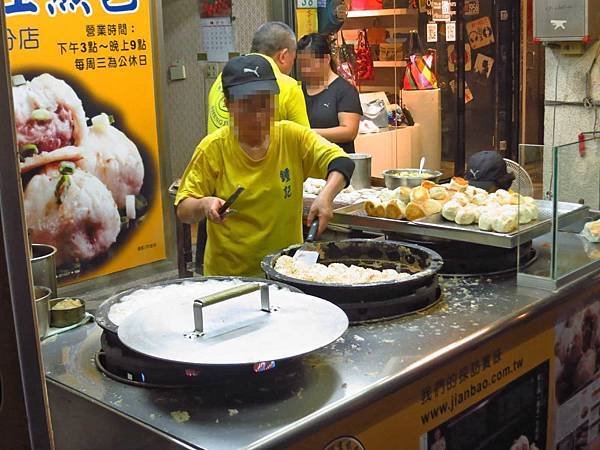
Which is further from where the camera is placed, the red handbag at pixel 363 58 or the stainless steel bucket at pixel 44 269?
the red handbag at pixel 363 58

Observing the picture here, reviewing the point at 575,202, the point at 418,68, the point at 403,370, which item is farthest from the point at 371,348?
the point at 418,68

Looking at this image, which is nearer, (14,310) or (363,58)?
(14,310)

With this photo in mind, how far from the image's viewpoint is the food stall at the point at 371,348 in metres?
1.69

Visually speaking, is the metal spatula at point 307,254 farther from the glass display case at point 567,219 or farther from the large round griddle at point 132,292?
the glass display case at point 567,219

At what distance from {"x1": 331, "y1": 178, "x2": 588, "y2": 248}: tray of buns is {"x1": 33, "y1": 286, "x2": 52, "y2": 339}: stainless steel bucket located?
4.13ft

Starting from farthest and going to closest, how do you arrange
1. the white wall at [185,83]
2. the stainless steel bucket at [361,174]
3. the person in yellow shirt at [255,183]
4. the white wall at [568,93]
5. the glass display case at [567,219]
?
1. the white wall at [185,83]
2. the white wall at [568,93]
3. the stainless steel bucket at [361,174]
4. the person in yellow shirt at [255,183]
5. the glass display case at [567,219]

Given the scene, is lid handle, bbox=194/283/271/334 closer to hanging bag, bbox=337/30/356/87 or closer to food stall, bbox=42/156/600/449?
food stall, bbox=42/156/600/449

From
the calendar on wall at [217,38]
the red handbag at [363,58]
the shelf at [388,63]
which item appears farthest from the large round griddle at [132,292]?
the shelf at [388,63]

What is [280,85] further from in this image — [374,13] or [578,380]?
[374,13]

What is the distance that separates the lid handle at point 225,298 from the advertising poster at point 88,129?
281cm

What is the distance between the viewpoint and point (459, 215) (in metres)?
2.72

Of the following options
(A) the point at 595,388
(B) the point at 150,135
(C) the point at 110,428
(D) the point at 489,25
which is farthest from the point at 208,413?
(D) the point at 489,25

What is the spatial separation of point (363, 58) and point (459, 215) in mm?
5181

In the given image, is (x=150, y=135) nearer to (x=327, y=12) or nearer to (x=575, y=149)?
(x=327, y=12)
